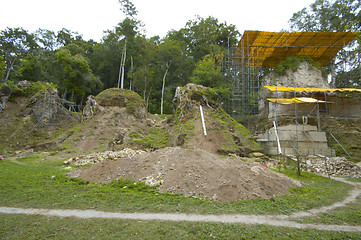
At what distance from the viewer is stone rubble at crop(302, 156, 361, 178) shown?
41.4 ft

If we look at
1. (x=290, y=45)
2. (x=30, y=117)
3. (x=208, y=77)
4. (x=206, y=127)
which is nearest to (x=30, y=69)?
(x=30, y=117)

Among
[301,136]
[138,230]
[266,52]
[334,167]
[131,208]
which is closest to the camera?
[138,230]

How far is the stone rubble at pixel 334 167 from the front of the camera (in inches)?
496

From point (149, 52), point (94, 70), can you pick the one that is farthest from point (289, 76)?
point (94, 70)

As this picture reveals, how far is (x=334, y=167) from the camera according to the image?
515 inches

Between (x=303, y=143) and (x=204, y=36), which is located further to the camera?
(x=204, y=36)

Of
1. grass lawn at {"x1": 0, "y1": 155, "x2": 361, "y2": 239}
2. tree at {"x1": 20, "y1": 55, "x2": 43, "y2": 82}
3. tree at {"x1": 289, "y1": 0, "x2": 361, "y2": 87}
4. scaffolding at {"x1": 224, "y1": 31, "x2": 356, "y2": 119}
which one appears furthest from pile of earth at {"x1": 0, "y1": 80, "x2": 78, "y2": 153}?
tree at {"x1": 289, "y1": 0, "x2": 361, "y2": 87}

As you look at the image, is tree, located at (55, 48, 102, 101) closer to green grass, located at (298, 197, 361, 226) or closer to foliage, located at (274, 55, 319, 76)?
foliage, located at (274, 55, 319, 76)

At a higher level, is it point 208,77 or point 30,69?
point 30,69

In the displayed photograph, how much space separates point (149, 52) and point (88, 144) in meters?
17.7

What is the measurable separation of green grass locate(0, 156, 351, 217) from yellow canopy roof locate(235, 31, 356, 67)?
1789 centimetres

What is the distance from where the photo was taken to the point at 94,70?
3422 cm

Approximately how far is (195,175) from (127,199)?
259 cm

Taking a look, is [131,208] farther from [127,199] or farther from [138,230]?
[138,230]
